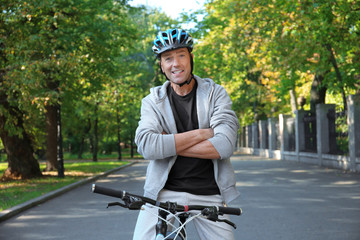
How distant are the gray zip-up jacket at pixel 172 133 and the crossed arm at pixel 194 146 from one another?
0.03m

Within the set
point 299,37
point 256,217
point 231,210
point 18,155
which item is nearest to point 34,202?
point 256,217

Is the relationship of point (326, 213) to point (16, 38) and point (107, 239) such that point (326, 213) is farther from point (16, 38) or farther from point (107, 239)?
point (16, 38)

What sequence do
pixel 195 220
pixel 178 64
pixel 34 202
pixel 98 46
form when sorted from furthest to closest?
1. pixel 98 46
2. pixel 34 202
3. pixel 178 64
4. pixel 195 220

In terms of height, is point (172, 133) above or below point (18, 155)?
above

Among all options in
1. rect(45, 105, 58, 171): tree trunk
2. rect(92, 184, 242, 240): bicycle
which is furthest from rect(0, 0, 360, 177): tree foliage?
rect(92, 184, 242, 240): bicycle

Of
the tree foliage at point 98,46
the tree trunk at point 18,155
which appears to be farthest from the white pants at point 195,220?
the tree trunk at point 18,155

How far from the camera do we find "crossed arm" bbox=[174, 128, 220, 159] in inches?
116

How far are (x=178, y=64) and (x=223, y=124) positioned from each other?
45cm

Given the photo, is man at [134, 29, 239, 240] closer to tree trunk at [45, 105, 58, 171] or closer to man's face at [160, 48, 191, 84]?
man's face at [160, 48, 191, 84]

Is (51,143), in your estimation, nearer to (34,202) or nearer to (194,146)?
(34,202)

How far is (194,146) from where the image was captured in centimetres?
295

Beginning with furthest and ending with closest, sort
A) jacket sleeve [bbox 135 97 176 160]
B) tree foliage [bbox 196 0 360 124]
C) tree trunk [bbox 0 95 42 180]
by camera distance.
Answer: tree trunk [bbox 0 95 42 180] < tree foliage [bbox 196 0 360 124] < jacket sleeve [bbox 135 97 176 160]

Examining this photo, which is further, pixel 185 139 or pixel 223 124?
pixel 223 124

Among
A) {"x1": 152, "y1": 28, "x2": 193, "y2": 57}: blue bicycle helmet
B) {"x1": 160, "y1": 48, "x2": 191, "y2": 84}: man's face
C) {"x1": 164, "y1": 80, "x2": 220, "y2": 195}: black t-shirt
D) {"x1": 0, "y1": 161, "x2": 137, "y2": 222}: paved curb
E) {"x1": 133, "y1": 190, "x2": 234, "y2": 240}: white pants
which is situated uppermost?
{"x1": 152, "y1": 28, "x2": 193, "y2": 57}: blue bicycle helmet
